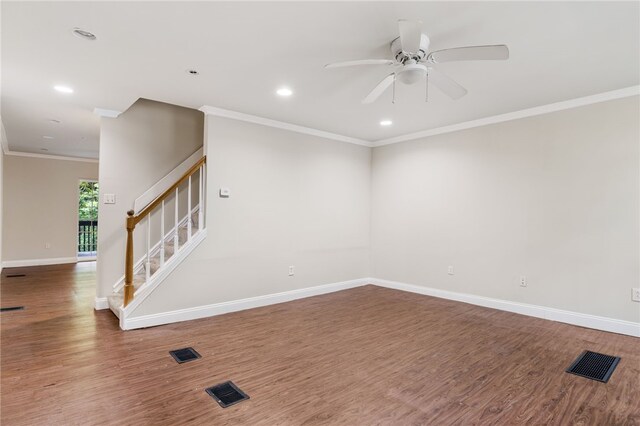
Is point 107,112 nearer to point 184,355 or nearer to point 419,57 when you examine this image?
point 184,355

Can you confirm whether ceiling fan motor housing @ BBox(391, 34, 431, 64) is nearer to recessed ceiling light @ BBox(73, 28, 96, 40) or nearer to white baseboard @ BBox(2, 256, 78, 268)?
recessed ceiling light @ BBox(73, 28, 96, 40)

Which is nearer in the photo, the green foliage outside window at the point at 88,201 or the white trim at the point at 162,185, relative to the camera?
the white trim at the point at 162,185

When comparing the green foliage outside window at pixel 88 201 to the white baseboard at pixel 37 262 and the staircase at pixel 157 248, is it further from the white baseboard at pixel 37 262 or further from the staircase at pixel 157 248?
the staircase at pixel 157 248

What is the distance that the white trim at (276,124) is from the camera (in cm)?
423

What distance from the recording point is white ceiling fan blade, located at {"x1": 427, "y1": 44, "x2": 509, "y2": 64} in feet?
6.77

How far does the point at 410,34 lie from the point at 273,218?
3224mm

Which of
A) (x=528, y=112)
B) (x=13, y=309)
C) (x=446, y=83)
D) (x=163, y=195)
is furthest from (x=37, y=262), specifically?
(x=528, y=112)

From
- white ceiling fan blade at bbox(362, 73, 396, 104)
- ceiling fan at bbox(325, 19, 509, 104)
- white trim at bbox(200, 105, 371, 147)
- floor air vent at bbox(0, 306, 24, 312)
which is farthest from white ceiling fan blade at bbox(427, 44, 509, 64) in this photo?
floor air vent at bbox(0, 306, 24, 312)

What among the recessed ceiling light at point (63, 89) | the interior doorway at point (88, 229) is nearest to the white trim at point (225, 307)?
the recessed ceiling light at point (63, 89)

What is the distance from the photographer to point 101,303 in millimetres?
4348

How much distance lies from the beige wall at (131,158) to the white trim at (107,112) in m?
0.06

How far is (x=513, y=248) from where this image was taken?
4.38 meters

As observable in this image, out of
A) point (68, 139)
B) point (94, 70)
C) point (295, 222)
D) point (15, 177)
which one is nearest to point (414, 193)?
point (295, 222)

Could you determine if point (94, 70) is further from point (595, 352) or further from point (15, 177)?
point (15, 177)
